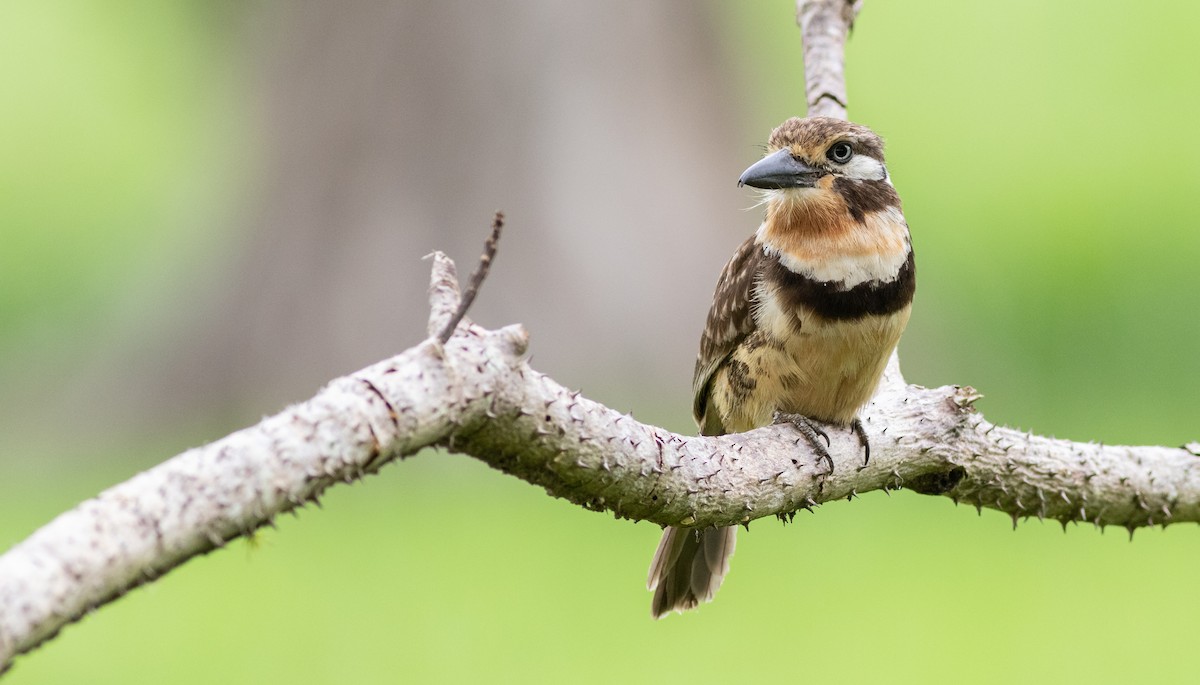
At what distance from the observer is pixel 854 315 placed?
369 centimetres

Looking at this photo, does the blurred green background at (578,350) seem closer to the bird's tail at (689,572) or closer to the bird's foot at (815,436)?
the bird's tail at (689,572)

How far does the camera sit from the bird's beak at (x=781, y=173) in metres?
3.79

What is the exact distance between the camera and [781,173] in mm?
3818

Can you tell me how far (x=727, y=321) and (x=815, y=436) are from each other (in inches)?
29.0

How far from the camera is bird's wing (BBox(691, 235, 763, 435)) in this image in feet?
12.9

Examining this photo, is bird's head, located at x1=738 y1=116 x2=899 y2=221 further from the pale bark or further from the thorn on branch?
the thorn on branch

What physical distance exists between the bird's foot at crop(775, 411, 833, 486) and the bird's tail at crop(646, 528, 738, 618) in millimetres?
760

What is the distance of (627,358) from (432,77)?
2.02 meters

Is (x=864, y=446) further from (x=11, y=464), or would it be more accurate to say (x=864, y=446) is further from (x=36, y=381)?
(x=36, y=381)

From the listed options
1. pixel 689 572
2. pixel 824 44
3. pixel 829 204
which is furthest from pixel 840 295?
pixel 824 44

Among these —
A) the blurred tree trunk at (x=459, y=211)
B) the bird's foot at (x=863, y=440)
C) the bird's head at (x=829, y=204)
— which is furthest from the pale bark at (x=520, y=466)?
the blurred tree trunk at (x=459, y=211)

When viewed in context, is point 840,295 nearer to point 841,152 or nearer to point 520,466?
point 841,152

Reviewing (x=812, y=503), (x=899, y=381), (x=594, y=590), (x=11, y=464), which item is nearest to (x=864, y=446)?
(x=812, y=503)

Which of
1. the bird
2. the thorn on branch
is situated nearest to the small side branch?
the bird
